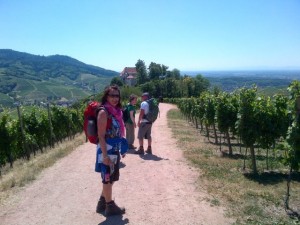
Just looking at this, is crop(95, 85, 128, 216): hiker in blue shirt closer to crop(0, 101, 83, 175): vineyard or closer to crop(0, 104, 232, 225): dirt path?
crop(0, 104, 232, 225): dirt path

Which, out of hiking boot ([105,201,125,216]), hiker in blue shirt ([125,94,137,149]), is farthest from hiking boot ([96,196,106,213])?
hiker in blue shirt ([125,94,137,149])

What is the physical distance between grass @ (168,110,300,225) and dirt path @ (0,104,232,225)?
372mm

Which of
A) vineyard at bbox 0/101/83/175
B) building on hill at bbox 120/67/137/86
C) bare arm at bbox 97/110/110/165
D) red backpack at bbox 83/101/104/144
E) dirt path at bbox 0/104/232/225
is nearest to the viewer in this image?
bare arm at bbox 97/110/110/165

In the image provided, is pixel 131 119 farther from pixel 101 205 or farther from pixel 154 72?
pixel 154 72

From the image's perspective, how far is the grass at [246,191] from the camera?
21.1 feet

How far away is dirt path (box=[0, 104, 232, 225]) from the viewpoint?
5941 millimetres

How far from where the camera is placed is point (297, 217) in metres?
6.48

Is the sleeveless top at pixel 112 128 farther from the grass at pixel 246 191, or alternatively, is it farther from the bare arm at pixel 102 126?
the grass at pixel 246 191

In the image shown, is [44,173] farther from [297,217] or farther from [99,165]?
[297,217]

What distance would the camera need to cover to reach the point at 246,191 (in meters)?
7.95

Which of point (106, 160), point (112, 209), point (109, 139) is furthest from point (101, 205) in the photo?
point (109, 139)

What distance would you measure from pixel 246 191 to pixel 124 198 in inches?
122

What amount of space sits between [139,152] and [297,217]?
20.3 ft

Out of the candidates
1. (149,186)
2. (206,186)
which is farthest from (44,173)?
(206,186)
